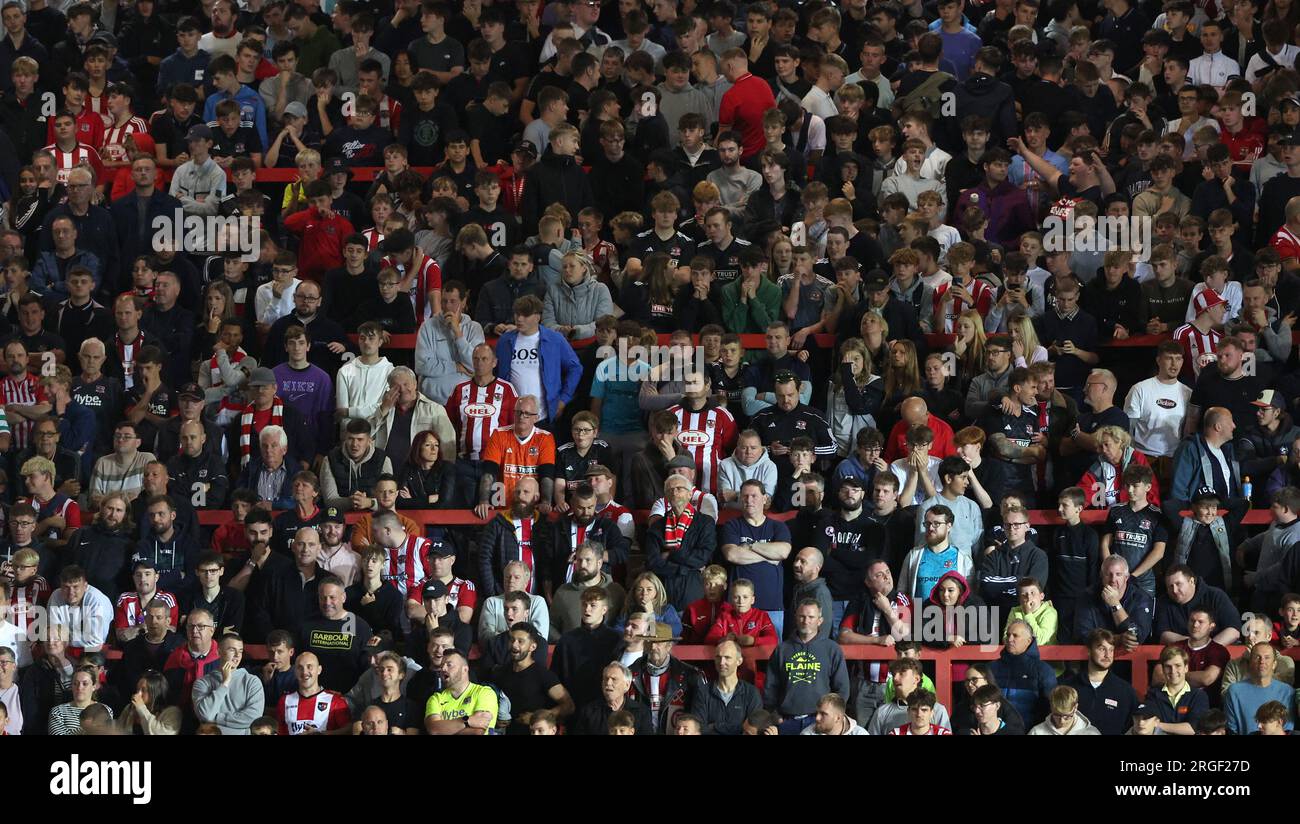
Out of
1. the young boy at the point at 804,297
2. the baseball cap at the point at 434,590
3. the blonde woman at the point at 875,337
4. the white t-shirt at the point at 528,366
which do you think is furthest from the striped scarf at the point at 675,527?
the young boy at the point at 804,297

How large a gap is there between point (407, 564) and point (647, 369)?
2257mm

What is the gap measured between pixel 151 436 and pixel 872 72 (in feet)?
22.5

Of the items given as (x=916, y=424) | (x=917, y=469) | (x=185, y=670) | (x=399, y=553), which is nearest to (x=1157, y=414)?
(x=916, y=424)

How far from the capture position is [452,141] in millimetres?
16734

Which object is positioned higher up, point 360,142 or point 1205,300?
point 360,142

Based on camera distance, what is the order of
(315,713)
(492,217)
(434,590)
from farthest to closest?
(492,217) < (434,590) < (315,713)

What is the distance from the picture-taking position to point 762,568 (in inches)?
530

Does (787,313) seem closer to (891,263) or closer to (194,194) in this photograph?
(891,263)

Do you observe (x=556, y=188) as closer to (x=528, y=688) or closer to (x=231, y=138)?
(x=231, y=138)

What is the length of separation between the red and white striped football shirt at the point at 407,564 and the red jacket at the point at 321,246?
3.21 metres

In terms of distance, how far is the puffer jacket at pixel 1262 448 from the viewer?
46.7ft

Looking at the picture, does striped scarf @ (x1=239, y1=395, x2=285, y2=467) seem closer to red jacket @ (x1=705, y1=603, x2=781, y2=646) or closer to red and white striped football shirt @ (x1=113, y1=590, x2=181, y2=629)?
red and white striped football shirt @ (x1=113, y1=590, x2=181, y2=629)

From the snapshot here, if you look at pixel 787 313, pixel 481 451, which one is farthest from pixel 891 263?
pixel 481 451

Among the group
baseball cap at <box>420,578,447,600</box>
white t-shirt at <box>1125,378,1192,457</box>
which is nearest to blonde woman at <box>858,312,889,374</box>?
white t-shirt at <box>1125,378,1192,457</box>
